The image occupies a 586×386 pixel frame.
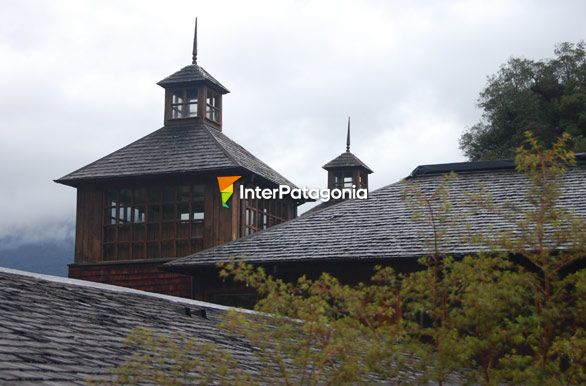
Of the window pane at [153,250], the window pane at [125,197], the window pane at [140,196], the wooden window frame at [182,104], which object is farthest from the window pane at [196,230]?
the wooden window frame at [182,104]

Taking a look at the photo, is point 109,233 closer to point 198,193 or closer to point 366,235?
point 198,193

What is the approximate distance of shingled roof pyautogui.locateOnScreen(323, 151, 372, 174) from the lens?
43.3 meters

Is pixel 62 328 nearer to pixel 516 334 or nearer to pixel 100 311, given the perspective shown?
pixel 100 311

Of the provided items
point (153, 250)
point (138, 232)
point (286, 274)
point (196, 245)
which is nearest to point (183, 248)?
point (196, 245)

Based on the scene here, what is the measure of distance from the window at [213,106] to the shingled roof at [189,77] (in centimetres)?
35

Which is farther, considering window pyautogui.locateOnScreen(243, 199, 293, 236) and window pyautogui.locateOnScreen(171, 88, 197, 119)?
window pyautogui.locateOnScreen(171, 88, 197, 119)

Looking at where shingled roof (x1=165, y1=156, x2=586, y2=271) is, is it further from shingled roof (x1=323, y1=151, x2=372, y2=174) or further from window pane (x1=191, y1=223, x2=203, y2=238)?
shingled roof (x1=323, y1=151, x2=372, y2=174)

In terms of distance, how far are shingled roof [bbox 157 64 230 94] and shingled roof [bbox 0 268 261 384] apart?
16.5 m

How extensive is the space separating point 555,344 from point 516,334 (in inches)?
→ 11.7

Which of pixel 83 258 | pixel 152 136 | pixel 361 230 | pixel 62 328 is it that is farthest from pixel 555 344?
pixel 152 136

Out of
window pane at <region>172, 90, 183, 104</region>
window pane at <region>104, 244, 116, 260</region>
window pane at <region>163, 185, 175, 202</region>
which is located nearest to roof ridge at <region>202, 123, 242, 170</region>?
window pane at <region>172, 90, 183, 104</region>

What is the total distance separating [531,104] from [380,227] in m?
16.7

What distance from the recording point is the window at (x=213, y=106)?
1213 inches

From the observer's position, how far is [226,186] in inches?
1049
